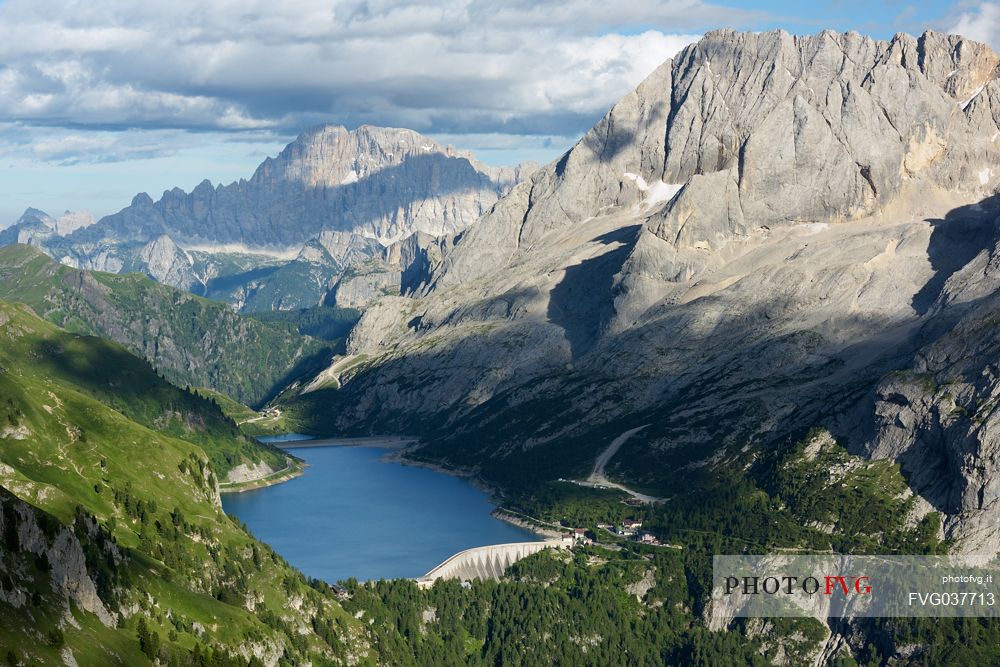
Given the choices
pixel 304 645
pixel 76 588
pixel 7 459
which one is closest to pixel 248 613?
pixel 304 645

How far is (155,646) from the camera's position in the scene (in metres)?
146

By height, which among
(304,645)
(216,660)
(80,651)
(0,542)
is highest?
(0,542)

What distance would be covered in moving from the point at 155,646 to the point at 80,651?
64.1 feet

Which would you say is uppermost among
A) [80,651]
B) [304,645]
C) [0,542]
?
[0,542]

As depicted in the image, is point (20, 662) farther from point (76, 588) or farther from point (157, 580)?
point (157, 580)

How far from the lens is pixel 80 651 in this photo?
127 meters

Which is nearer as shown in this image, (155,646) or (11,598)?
(11,598)

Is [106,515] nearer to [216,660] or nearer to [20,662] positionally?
[216,660]

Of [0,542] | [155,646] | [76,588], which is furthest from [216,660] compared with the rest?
[0,542]

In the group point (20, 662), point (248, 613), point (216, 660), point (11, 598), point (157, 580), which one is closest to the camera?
point (20, 662)

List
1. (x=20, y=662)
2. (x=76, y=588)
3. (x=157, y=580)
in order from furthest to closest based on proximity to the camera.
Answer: (x=157, y=580) < (x=76, y=588) < (x=20, y=662)

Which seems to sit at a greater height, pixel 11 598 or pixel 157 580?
pixel 11 598

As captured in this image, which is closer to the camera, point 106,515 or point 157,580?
point 157,580

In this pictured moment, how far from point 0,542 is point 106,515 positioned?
66.8 meters
